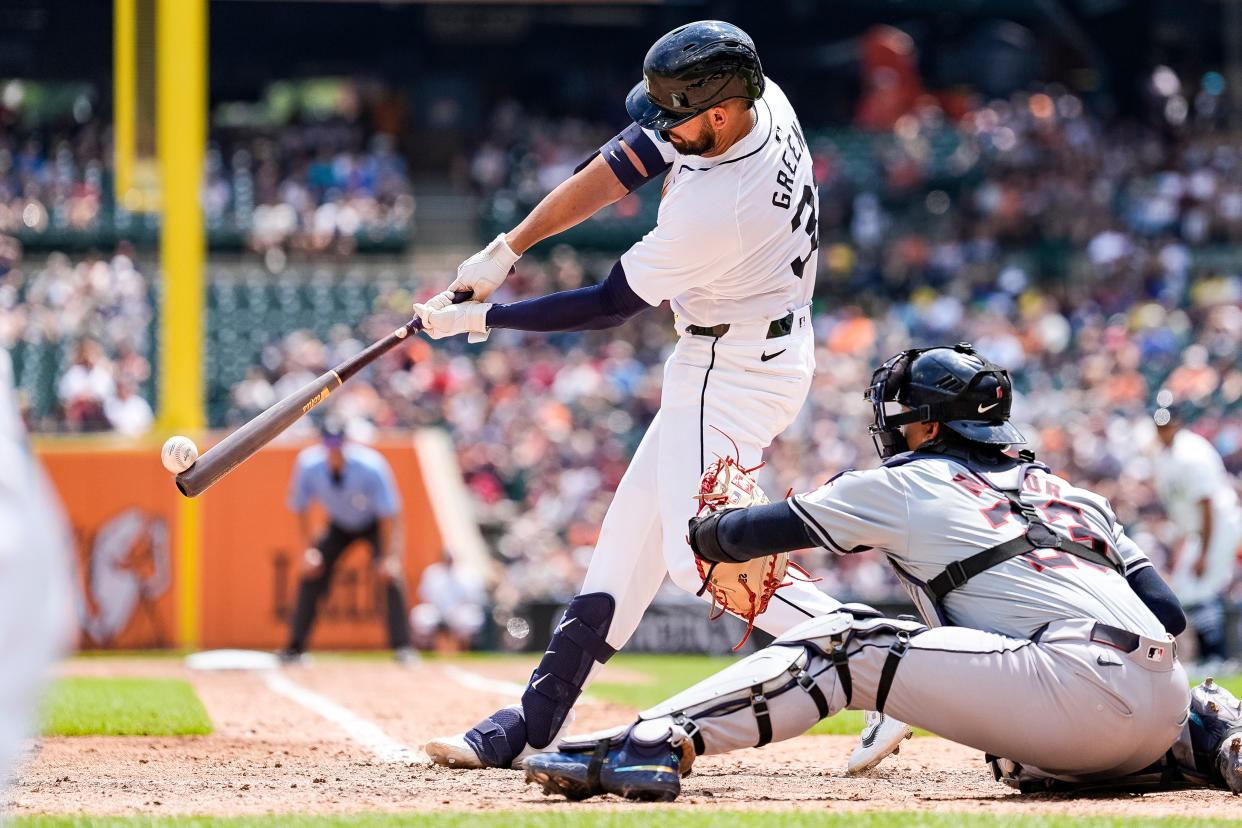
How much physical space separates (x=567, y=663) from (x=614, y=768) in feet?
2.72

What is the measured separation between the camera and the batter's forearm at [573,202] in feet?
15.7

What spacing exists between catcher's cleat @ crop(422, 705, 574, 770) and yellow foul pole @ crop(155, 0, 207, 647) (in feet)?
27.1

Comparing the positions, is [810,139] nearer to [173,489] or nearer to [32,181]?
[32,181]

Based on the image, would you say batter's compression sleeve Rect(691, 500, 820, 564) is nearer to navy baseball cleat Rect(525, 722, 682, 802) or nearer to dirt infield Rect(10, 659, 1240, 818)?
navy baseball cleat Rect(525, 722, 682, 802)

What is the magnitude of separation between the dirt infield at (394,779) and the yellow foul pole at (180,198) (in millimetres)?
5670

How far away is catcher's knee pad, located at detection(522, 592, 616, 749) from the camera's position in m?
4.74

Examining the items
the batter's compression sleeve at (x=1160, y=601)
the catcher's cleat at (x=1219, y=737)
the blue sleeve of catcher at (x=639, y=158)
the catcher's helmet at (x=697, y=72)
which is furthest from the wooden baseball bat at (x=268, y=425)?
the catcher's cleat at (x=1219, y=737)

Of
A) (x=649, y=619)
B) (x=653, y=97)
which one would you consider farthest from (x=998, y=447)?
(x=649, y=619)

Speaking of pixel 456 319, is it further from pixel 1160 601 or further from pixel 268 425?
pixel 1160 601

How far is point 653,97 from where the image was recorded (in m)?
4.57

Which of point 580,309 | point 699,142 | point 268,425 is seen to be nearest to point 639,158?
point 699,142

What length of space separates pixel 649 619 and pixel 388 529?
2.45m

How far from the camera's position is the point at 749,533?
3873 mm

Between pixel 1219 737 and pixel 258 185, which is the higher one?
pixel 258 185
